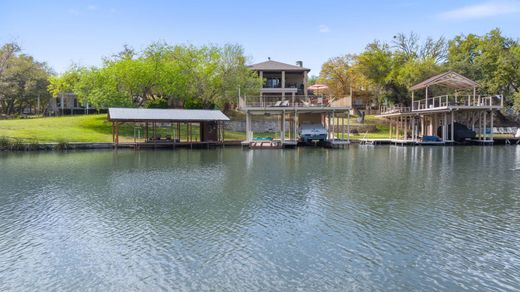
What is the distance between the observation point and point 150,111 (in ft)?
131

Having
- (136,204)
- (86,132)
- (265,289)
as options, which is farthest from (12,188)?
(86,132)

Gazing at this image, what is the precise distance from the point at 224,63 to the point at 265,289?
160 feet

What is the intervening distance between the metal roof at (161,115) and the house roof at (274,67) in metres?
25.9

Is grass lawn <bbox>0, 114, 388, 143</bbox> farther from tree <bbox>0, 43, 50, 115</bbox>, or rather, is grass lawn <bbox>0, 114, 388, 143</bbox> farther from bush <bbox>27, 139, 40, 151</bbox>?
tree <bbox>0, 43, 50, 115</bbox>

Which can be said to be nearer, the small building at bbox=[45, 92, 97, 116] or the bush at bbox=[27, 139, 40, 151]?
the bush at bbox=[27, 139, 40, 151]

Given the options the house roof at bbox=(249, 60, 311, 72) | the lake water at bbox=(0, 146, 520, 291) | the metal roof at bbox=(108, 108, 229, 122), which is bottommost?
the lake water at bbox=(0, 146, 520, 291)

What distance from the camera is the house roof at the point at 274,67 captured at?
65438 mm

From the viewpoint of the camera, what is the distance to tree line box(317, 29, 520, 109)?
54388 mm

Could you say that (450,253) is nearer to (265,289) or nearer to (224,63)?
(265,289)

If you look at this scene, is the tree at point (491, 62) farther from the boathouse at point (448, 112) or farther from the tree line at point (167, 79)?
the tree line at point (167, 79)

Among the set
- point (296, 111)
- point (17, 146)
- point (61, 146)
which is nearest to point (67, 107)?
point (61, 146)

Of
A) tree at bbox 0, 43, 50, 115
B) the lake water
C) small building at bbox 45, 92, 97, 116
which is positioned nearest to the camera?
the lake water

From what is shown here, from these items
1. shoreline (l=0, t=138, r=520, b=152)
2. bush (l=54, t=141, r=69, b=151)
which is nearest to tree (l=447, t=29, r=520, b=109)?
shoreline (l=0, t=138, r=520, b=152)

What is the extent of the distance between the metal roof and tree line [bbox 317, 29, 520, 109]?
26.7 m
